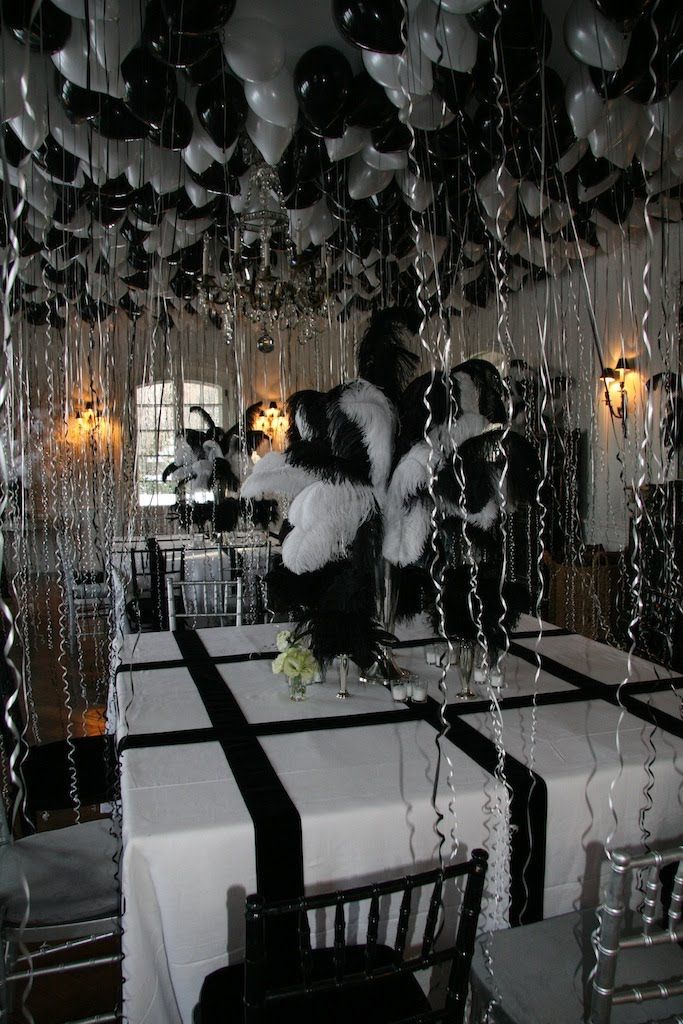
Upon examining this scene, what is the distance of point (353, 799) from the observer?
61.2 inches

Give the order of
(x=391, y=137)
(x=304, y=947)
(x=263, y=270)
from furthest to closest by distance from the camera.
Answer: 1. (x=263, y=270)
2. (x=391, y=137)
3. (x=304, y=947)

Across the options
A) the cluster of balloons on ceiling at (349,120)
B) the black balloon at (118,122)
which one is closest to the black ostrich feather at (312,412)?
the cluster of balloons on ceiling at (349,120)

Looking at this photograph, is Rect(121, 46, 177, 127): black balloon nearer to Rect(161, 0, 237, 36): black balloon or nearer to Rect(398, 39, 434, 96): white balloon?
Rect(161, 0, 237, 36): black balloon

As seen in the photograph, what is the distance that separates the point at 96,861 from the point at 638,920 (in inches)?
55.8

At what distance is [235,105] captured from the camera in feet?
10.0

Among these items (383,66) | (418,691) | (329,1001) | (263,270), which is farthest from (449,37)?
(329,1001)

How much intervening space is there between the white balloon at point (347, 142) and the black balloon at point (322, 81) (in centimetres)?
38

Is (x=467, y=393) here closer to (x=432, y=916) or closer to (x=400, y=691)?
(x=400, y=691)

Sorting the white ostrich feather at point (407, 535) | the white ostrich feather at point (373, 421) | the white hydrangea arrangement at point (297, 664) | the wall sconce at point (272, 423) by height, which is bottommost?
the white hydrangea arrangement at point (297, 664)

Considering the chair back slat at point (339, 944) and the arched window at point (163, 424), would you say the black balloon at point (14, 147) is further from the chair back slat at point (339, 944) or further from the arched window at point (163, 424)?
the arched window at point (163, 424)

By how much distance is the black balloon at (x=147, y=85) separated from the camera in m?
2.71

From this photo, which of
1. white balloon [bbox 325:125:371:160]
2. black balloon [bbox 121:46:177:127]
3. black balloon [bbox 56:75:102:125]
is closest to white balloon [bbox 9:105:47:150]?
black balloon [bbox 56:75:102:125]

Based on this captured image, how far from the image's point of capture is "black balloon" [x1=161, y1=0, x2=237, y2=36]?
2.31 m

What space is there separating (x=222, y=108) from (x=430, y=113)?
89cm
